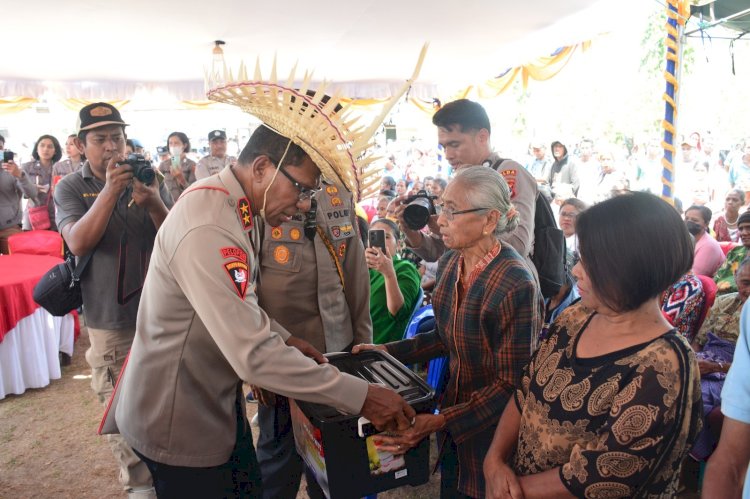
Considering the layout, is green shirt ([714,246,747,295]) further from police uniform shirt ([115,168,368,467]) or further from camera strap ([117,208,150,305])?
camera strap ([117,208,150,305])

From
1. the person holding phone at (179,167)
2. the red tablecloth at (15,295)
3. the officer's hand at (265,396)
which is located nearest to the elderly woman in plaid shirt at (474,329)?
the officer's hand at (265,396)

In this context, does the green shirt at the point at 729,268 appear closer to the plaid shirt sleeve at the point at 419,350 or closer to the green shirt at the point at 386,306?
the green shirt at the point at 386,306

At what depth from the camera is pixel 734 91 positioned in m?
23.4

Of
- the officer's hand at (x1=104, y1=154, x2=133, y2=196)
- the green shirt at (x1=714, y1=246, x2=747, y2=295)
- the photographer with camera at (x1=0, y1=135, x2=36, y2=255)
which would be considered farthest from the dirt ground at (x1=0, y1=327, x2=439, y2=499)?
the photographer with camera at (x1=0, y1=135, x2=36, y2=255)

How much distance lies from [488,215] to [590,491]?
961 millimetres

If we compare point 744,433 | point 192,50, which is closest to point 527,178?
point 744,433

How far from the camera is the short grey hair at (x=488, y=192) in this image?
1891mm

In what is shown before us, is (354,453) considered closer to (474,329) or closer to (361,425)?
(361,425)

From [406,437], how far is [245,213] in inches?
33.3

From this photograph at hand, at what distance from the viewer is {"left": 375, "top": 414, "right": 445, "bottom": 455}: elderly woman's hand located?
151 cm

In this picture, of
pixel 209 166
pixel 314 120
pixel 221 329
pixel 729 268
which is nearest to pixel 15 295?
pixel 221 329

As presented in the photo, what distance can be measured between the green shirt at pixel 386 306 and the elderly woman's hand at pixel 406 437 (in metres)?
1.77

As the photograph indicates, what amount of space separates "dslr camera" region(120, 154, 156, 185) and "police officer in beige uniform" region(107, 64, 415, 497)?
47.8 inches

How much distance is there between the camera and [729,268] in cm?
428
